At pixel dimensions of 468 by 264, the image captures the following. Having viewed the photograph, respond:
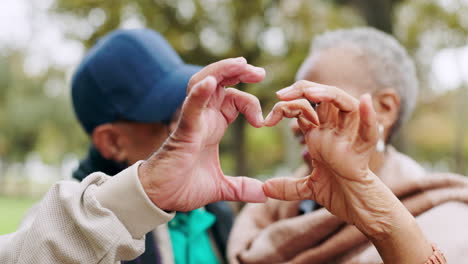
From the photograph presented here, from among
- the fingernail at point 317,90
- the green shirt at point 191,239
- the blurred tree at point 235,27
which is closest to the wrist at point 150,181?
Answer: the fingernail at point 317,90

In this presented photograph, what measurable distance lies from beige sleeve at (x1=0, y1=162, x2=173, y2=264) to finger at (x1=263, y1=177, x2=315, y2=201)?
15.3 inches

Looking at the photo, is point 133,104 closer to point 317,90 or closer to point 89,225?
point 89,225

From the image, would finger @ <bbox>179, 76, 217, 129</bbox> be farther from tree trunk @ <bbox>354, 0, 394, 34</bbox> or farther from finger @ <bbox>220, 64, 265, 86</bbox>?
tree trunk @ <bbox>354, 0, 394, 34</bbox>

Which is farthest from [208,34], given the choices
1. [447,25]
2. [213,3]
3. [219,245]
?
[219,245]

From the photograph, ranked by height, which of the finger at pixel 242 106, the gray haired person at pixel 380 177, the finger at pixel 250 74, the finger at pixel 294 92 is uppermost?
the finger at pixel 250 74

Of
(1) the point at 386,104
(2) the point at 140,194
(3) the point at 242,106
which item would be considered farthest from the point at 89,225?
(1) the point at 386,104

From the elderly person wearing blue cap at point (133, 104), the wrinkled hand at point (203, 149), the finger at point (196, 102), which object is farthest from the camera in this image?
the elderly person wearing blue cap at point (133, 104)

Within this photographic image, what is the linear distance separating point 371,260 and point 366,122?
0.73m

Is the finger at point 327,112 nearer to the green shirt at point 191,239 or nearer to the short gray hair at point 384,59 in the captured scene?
the short gray hair at point 384,59

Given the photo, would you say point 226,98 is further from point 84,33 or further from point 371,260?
point 84,33

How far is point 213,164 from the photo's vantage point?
174 centimetres

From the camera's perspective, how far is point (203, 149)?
169 cm

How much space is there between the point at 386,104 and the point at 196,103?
1.33 metres

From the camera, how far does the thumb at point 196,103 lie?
138cm
